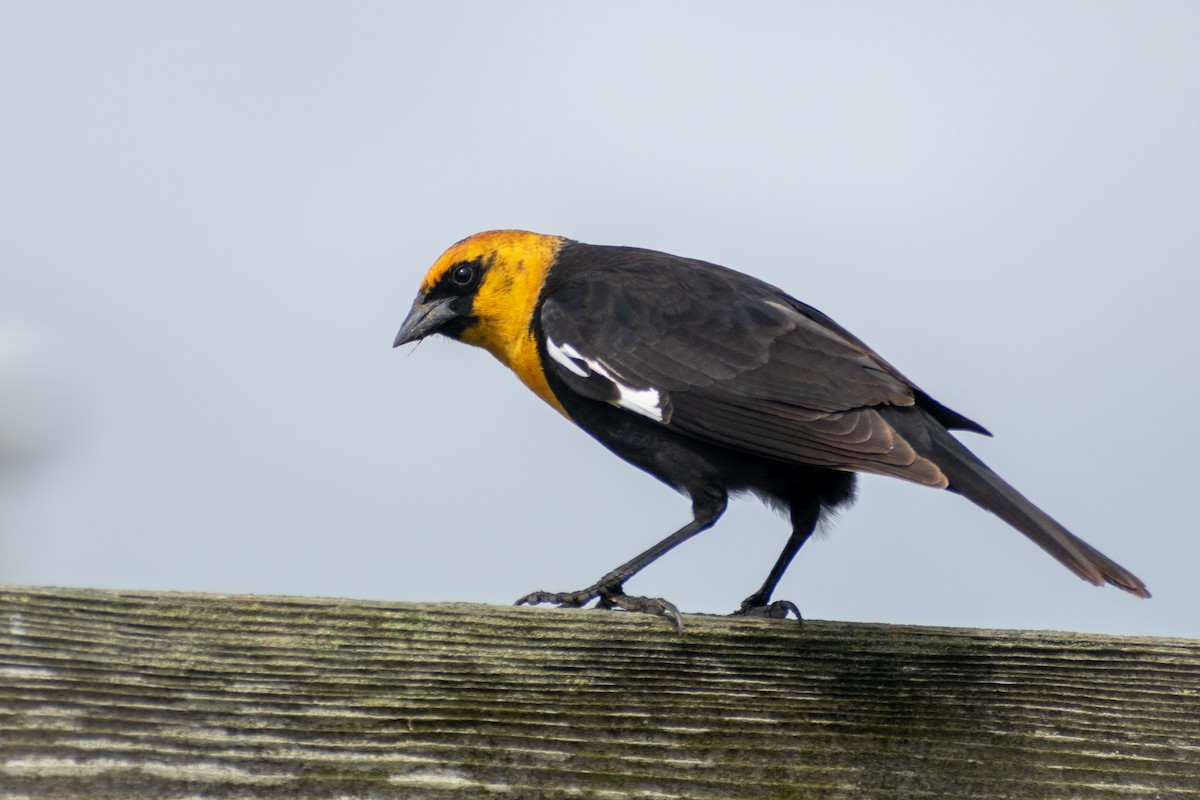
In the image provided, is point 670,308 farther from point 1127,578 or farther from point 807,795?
point 807,795

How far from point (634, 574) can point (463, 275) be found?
6.23ft

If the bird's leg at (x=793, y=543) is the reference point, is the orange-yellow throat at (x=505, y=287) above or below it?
above

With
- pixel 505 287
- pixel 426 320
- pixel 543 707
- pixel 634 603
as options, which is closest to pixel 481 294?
pixel 505 287

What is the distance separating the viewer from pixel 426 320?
569 centimetres

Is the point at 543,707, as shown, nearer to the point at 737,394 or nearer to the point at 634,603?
the point at 634,603

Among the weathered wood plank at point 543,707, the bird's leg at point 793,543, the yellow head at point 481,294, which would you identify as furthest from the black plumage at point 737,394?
the weathered wood plank at point 543,707

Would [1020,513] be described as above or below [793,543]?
above

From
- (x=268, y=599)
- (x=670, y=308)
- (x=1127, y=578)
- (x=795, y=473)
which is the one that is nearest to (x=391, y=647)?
(x=268, y=599)

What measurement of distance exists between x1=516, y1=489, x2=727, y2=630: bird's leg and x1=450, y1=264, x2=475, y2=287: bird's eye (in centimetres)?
162

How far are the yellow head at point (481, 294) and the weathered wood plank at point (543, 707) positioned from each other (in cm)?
325

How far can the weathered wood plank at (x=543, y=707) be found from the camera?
1881 mm

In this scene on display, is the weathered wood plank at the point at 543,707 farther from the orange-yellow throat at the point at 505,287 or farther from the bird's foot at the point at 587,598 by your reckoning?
the orange-yellow throat at the point at 505,287

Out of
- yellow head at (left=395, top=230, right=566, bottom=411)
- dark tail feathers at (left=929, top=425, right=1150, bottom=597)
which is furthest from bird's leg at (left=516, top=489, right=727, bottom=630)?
yellow head at (left=395, top=230, right=566, bottom=411)

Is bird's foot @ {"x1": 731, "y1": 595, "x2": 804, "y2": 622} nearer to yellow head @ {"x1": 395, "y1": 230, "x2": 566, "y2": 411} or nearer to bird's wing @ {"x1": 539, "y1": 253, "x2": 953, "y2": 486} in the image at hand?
bird's wing @ {"x1": 539, "y1": 253, "x2": 953, "y2": 486}
